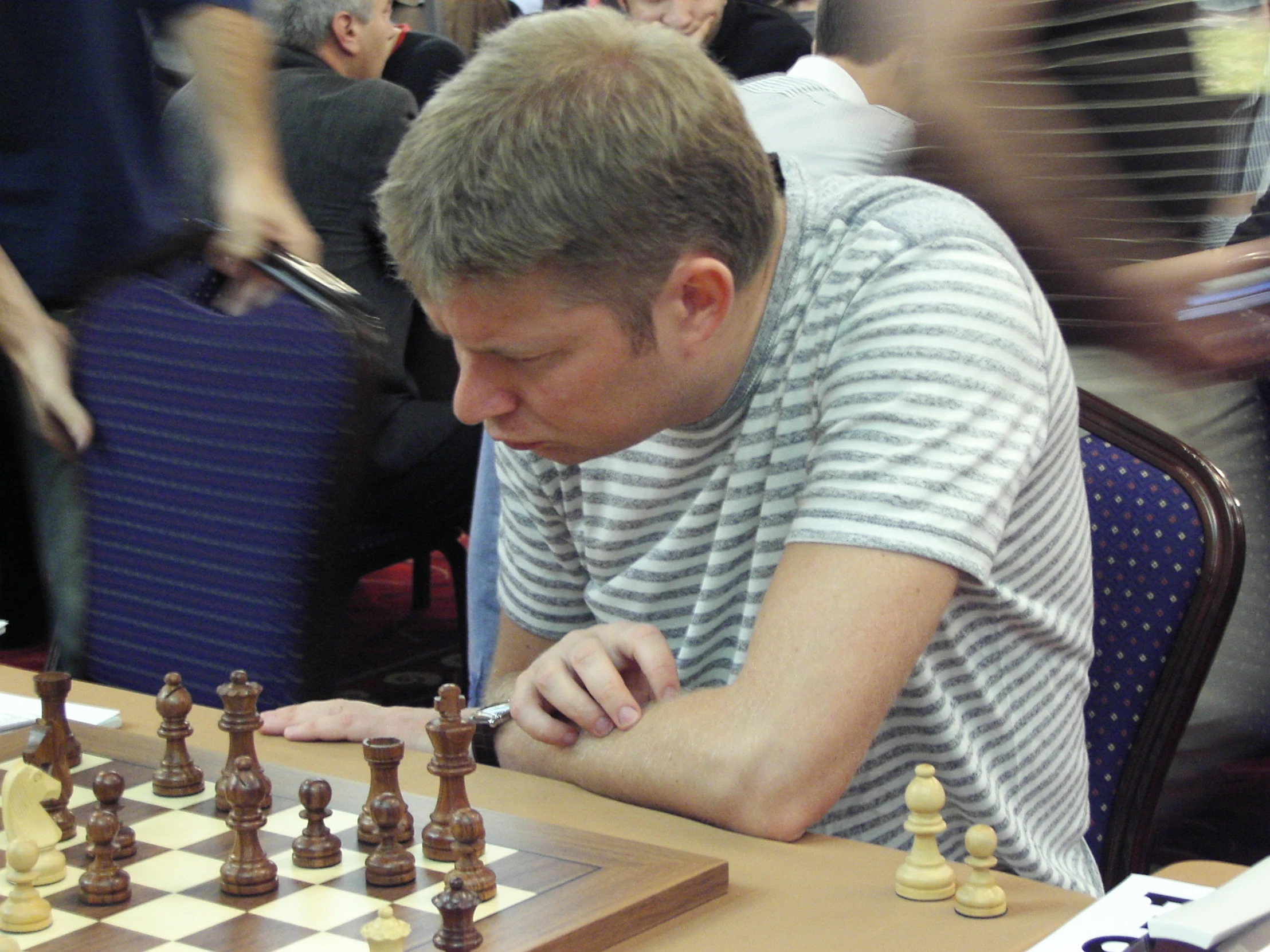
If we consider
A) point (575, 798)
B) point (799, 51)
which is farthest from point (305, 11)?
point (575, 798)

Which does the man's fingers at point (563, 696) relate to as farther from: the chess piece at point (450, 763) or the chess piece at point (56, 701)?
the chess piece at point (56, 701)

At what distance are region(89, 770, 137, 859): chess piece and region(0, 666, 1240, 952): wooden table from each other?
0.67 ft

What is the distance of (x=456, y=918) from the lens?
79cm

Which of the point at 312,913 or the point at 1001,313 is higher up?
the point at 1001,313

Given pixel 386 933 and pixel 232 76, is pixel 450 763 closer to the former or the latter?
pixel 386 933

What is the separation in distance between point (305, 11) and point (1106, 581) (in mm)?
2572

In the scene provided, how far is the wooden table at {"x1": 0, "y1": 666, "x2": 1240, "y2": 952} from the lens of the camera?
88 cm

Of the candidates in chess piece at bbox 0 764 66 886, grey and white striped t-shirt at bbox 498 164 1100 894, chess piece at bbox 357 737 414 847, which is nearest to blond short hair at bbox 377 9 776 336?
grey and white striped t-shirt at bbox 498 164 1100 894

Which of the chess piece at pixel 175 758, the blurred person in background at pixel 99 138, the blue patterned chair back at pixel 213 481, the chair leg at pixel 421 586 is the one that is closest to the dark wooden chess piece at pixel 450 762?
the chess piece at pixel 175 758

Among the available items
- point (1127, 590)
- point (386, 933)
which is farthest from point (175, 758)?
point (1127, 590)

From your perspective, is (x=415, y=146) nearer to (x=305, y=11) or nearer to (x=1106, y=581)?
(x=1106, y=581)

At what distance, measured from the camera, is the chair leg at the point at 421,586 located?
14.2 feet

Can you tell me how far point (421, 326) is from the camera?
3461 millimetres

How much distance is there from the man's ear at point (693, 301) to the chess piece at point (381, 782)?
0.41m
